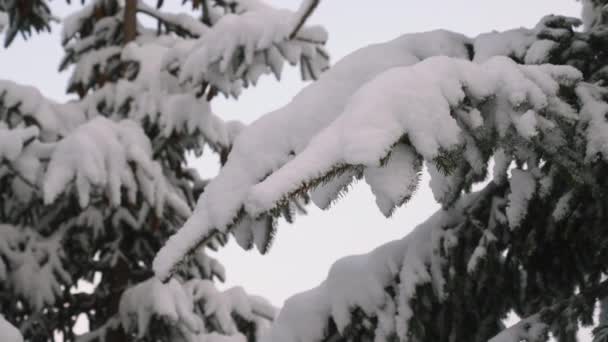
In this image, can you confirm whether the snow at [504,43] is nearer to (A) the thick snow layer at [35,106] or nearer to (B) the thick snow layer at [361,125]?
(B) the thick snow layer at [361,125]

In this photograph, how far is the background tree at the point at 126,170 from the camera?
477 centimetres

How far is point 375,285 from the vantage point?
107 inches

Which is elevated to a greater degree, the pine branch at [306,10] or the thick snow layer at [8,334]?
the pine branch at [306,10]

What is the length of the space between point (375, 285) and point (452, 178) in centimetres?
57

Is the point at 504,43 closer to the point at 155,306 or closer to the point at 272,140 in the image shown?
the point at 272,140

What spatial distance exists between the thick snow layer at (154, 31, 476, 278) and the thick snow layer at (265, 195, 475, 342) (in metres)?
0.77

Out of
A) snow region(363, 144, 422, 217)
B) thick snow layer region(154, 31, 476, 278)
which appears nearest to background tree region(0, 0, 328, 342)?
thick snow layer region(154, 31, 476, 278)

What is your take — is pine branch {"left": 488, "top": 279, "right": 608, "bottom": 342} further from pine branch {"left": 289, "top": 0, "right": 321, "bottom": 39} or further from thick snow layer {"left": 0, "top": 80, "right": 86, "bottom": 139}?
thick snow layer {"left": 0, "top": 80, "right": 86, "bottom": 139}

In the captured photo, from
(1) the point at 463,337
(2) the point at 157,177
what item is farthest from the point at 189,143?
(1) the point at 463,337

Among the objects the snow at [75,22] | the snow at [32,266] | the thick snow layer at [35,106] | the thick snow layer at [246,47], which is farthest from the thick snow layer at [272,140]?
the snow at [75,22]

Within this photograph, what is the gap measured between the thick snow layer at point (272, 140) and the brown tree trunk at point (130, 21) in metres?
5.06

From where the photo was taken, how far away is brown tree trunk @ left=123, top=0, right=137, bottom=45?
700cm

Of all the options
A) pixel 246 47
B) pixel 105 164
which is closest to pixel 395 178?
pixel 246 47

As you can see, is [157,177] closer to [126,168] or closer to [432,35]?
[126,168]
